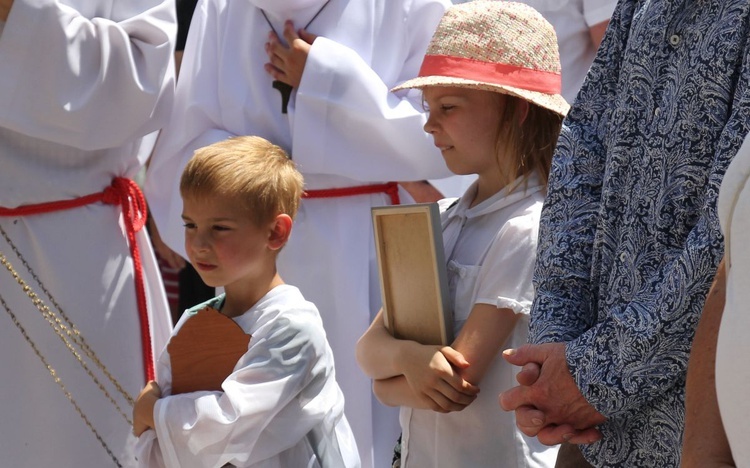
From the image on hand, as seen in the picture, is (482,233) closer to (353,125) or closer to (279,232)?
(279,232)

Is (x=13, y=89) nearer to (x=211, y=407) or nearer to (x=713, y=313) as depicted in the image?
(x=211, y=407)

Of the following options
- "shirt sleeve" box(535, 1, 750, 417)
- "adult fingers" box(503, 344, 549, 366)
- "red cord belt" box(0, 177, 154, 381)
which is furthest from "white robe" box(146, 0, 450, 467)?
"shirt sleeve" box(535, 1, 750, 417)

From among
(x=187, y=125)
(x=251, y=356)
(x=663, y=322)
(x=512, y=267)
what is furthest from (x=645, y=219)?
(x=187, y=125)

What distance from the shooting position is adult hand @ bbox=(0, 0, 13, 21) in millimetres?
3609

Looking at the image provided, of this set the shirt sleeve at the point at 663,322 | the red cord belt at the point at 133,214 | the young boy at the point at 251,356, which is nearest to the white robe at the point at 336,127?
the red cord belt at the point at 133,214

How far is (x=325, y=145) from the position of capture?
12.2 ft

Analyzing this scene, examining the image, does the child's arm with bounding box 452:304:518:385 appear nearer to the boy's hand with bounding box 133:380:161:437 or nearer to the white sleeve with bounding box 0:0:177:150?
the boy's hand with bounding box 133:380:161:437

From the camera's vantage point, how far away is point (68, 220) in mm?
3736

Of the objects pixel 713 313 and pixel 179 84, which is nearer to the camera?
pixel 713 313

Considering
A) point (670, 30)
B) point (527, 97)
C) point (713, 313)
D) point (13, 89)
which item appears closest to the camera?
point (713, 313)

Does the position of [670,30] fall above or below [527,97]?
above

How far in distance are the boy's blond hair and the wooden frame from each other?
31cm

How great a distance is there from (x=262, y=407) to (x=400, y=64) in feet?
5.00

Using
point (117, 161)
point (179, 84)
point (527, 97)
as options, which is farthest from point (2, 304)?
point (527, 97)
